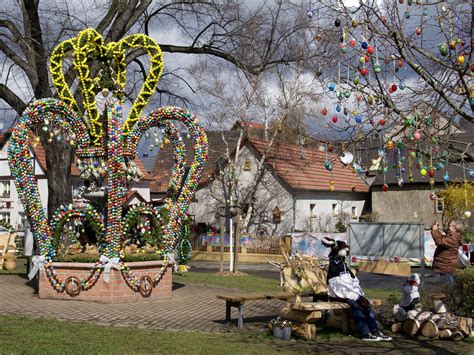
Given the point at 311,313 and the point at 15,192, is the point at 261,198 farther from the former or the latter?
the point at 311,313

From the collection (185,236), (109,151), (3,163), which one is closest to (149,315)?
(109,151)

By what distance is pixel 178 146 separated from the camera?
15.4 metres

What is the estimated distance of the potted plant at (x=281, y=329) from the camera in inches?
398

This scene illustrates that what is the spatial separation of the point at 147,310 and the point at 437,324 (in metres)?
5.65

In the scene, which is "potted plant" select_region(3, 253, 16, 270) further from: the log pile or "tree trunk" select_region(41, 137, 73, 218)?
the log pile

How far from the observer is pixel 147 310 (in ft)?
42.0

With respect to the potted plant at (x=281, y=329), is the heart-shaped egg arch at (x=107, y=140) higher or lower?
higher

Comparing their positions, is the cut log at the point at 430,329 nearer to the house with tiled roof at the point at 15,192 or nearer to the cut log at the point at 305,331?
the cut log at the point at 305,331

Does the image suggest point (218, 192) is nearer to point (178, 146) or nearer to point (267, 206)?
point (267, 206)

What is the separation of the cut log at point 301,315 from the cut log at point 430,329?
176 cm

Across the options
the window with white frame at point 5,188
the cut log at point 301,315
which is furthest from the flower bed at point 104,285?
the window with white frame at point 5,188

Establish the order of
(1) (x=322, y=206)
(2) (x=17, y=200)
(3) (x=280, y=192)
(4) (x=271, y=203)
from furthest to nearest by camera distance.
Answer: (2) (x=17, y=200) → (1) (x=322, y=206) → (4) (x=271, y=203) → (3) (x=280, y=192)

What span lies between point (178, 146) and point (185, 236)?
15.5 ft

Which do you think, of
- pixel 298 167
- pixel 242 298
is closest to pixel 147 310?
pixel 242 298
